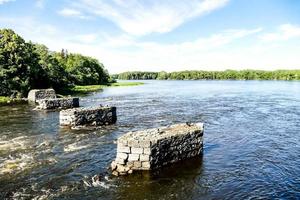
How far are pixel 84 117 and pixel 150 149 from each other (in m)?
16.6

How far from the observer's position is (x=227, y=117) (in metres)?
41.3

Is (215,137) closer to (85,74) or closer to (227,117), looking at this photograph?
(227,117)

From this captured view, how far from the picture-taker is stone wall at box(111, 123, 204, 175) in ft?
62.3

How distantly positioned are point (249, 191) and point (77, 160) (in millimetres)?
11261

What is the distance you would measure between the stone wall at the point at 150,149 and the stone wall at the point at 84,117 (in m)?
14.3

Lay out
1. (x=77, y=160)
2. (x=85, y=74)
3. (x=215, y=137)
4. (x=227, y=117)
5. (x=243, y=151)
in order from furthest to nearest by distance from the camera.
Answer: (x=85, y=74) < (x=227, y=117) < (x=215, y=137) < (x=243, y=151) < (x=77, y=160)

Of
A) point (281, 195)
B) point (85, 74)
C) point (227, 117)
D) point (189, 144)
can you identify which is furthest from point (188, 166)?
point (85, 74)

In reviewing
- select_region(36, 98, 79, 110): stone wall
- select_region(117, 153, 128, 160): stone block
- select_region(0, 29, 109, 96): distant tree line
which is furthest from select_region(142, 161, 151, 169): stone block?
select_region(0, 29, 109, 96): distant tree line

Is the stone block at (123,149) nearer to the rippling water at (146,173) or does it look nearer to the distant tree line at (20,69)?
the rippling water at (146,173)

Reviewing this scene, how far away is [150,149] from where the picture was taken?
61.8ft

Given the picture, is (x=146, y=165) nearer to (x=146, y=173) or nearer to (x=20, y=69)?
(x=146, y=173)

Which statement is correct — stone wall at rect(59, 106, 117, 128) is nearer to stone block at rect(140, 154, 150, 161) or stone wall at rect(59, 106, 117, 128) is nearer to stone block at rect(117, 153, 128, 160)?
stone block at rect(117, 153, 128, 160)

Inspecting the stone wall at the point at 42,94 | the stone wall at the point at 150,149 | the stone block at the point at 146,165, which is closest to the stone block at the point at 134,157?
the stone wall at the point at 150,149

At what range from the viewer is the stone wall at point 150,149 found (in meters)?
19.0
